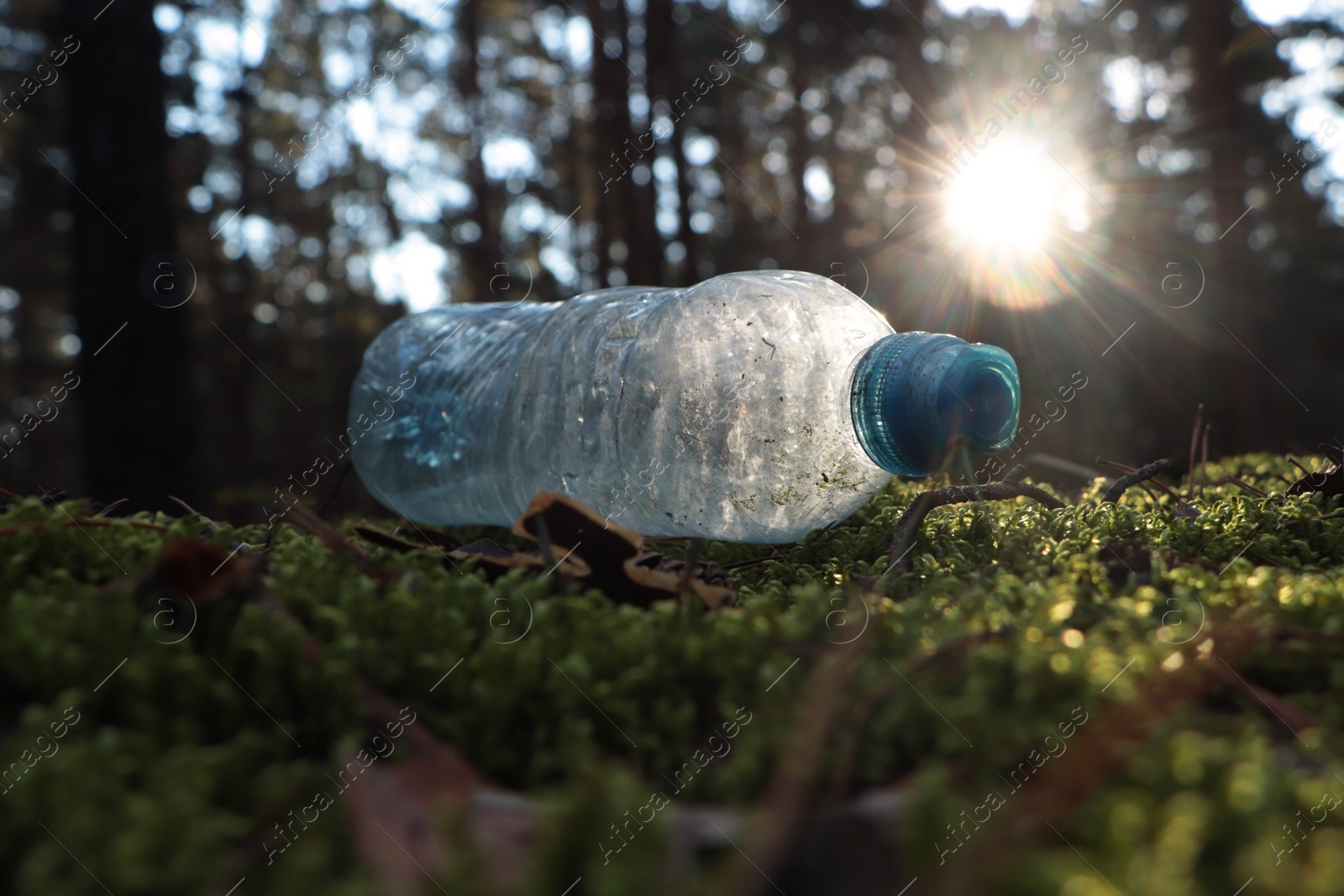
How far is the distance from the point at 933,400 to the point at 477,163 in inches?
555

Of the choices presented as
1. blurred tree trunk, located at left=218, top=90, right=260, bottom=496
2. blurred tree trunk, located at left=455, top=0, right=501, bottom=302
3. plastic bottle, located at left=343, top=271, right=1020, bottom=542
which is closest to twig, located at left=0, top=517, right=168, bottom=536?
plastic bottle, located at left=343, top=271, right=1020, bottom=542

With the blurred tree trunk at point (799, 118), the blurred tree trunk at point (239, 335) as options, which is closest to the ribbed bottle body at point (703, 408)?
the blurred tree trunk at point (799, 118)

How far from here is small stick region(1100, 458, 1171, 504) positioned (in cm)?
199

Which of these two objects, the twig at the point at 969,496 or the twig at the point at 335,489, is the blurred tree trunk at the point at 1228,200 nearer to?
the twig at the point at 969,496

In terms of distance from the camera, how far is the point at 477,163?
14.5 metres

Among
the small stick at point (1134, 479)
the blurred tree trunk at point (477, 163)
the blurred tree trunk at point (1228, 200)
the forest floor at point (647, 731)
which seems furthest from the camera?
the blurred tree trunk at point (477, 163)

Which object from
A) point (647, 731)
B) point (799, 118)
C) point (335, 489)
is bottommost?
point (335, 489)

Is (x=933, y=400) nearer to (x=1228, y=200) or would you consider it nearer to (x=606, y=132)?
(x=1228, y=200)

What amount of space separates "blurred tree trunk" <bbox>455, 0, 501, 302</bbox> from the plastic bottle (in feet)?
36.0

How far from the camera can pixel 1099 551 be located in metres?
1.48

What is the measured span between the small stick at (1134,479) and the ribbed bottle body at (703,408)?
1.84ft

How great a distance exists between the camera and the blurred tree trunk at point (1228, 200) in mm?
6957

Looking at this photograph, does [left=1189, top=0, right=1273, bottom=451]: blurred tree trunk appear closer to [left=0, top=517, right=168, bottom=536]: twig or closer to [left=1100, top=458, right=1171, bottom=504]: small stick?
[left=1100, top=458, right=1171, bottom=504]: small stick

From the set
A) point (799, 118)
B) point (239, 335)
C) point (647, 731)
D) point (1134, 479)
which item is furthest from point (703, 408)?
point (239, 335)
